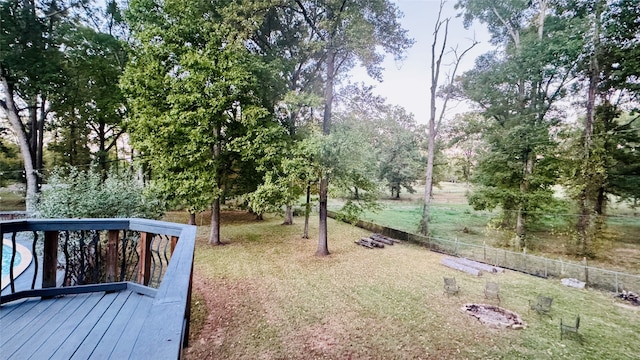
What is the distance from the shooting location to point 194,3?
38.6ft

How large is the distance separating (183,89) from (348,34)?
7.02 meters

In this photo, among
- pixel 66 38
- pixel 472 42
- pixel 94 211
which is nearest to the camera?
pixel 94 211

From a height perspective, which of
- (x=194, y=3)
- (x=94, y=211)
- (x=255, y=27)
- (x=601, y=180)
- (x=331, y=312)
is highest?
(x=194, y=3)

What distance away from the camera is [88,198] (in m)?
6.40

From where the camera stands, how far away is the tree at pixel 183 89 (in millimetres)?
10867

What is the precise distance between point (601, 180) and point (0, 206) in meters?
35.7

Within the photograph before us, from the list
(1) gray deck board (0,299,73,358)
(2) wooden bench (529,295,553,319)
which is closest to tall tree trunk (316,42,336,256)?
(2) wooden bench (529,295,553,319)

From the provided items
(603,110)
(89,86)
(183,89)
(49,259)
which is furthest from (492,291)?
(89,86)

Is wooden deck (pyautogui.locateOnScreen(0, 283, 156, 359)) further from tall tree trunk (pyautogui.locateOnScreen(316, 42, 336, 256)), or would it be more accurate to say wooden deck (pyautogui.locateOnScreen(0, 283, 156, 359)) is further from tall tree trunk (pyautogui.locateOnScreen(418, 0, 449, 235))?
tall tree trunk (pyautogui.locateOnScreen(418, 0, 449, 235))

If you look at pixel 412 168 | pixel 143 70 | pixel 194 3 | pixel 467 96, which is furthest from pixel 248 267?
pixel 412 168

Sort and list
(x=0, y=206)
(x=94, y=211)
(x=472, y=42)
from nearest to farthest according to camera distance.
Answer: (x=94, y=211)
(x=472, y=42)
(x=0, y=206)

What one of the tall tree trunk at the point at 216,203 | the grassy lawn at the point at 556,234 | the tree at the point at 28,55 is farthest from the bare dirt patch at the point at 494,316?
the tree at the point at 28,55

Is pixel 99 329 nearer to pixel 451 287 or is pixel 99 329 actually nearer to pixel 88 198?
pixel 88 198

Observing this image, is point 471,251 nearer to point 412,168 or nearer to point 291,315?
point 291,315
